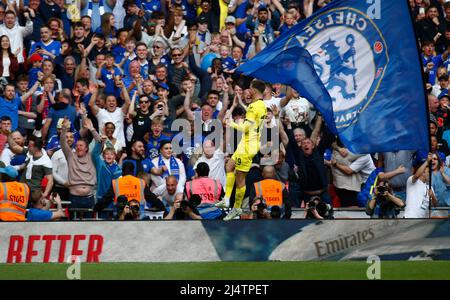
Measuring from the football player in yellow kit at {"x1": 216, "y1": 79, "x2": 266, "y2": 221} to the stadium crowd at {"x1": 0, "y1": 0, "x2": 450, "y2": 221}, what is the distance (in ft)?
0.11

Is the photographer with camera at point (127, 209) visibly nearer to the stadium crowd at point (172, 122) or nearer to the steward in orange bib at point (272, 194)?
the stadium crowd at point (172, 122)

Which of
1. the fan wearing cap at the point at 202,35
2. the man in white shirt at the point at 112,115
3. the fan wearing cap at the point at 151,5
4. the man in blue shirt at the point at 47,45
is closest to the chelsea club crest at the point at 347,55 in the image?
the man in white shirt at the point at 112,115

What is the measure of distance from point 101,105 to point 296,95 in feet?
10.1

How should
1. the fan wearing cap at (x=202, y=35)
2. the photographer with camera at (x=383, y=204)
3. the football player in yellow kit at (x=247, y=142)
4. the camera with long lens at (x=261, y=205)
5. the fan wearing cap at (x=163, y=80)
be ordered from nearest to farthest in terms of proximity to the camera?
the camera with long lens at (x=261, y=205) < the photographer with camera at (x=383, y=204) < the football player in yellow kit at (x=247, y=142) < the fan wearing cap at (x=163, y=80) < the fan wearing cap at (x=202, y=35)

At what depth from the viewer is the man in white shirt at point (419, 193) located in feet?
50.5

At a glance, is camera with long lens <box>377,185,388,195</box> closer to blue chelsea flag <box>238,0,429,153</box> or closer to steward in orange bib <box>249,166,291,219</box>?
blue chelsea flag <box>238,0,429,153</box>

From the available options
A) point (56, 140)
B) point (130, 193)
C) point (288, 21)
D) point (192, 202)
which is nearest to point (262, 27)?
point (288, 21)

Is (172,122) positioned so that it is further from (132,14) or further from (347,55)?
(347,55)

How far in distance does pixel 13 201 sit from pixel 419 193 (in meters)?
5.12

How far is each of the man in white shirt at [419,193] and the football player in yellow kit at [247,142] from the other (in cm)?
289

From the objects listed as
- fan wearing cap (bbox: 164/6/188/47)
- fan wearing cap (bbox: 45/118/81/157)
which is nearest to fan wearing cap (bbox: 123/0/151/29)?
fan wearing cap (bbox: 164/6/188/47)

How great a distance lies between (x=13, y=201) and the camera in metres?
14.9

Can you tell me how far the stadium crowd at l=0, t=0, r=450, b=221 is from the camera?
16203 mm
